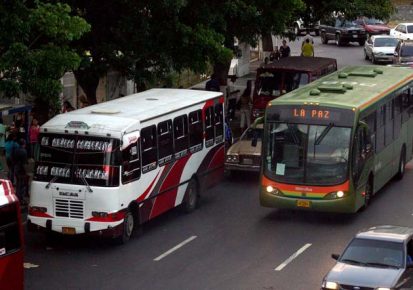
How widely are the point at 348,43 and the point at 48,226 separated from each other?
46821 mm

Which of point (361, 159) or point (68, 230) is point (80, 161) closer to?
point (68, 230)

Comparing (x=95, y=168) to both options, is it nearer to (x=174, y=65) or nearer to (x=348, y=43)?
(x=174, y=65)

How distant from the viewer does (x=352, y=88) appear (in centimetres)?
2592

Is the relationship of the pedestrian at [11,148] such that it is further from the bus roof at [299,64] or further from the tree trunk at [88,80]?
the bus roof at [299,64]

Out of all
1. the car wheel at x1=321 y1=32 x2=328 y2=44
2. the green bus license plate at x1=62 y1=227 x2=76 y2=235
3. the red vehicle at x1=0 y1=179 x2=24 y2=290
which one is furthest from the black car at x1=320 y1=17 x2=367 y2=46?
the red vehicle at x1=0 y1=179 x2=24 y2=290

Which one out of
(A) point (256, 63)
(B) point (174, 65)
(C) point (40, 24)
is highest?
(C) point (40, 24)

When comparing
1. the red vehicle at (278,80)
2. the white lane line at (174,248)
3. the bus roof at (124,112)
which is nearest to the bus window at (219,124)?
the bus roof at (124,112)

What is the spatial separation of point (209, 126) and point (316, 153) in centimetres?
359

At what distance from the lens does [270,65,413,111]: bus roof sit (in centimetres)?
2412

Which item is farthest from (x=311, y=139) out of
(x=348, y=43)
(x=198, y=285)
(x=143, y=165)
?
(x=348, y=43)

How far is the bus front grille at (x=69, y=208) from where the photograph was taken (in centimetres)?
2144

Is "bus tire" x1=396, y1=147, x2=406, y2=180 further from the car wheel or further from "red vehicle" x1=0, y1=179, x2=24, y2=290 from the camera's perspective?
the car wheel

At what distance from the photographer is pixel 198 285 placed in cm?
1930

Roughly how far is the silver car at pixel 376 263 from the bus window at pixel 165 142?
6.35 metres
